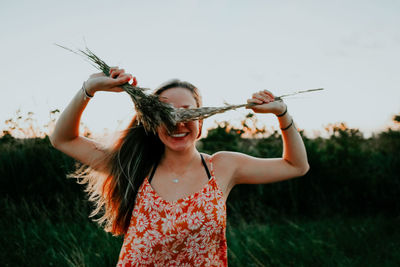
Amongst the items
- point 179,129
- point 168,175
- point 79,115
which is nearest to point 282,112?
point 179,129

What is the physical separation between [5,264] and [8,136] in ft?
7.79

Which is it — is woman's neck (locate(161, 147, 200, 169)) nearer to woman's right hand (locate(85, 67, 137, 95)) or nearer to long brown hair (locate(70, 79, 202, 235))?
long brown hair (locate(70, 79, 202, 235))

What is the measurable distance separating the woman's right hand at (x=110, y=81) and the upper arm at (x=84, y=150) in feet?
1.15

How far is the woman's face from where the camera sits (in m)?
1.86

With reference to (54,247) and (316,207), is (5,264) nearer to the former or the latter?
(54,247)

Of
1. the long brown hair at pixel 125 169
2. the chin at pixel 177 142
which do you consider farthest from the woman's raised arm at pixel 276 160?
the long brown hair at pixel 125 169

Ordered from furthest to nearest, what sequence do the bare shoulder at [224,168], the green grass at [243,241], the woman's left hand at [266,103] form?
1. the green grass at [243,241]
2. the bare shoulder at [224,168]
3. the woman's left hand at [266,103]

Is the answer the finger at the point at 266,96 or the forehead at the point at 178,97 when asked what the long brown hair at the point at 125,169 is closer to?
the forehead at the point at 178,97

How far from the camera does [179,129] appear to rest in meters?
1.83

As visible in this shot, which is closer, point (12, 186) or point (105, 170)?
point (105, 170)

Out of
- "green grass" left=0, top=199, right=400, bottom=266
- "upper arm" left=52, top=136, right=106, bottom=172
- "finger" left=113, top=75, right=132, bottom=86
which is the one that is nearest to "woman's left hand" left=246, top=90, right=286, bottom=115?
"finger" left=113, top=75, right=132, bottom=86

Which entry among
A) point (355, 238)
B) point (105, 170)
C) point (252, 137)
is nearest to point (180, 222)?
point (105, 170)

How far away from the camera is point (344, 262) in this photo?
3.55m

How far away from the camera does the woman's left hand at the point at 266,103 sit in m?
1.84
